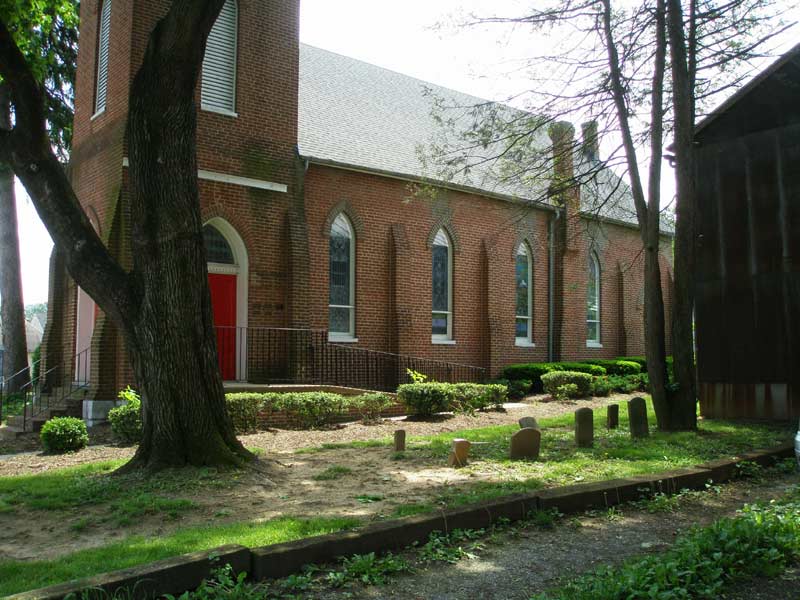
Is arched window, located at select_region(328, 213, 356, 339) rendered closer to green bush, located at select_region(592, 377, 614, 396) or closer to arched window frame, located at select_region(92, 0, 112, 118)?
arched window frame, located at select_region(92, 0, 112, 118)

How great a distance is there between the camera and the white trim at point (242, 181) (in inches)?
616

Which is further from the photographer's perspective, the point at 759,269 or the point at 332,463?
the point at 759,269

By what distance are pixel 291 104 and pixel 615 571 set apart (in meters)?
14.7

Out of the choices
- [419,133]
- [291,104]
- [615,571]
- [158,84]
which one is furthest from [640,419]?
[419,133]

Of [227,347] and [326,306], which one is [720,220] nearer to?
[326,306]

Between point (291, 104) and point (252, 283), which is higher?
point (291, 104)

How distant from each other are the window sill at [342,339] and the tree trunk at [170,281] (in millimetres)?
9885

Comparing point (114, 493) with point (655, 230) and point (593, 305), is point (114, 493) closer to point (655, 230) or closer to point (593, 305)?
point (655, 230)

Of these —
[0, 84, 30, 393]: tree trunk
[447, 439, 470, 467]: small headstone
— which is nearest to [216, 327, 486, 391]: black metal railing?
[447, 439, 470, 467]: small headstone

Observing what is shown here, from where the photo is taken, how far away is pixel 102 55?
56.3 ft

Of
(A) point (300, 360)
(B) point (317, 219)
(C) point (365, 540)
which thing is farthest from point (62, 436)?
(B) point (317, 219)

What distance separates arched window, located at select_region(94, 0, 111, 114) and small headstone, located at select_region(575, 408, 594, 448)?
13176 millimetres

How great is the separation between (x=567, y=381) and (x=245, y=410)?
32.7 ft

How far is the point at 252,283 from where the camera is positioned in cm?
1622
